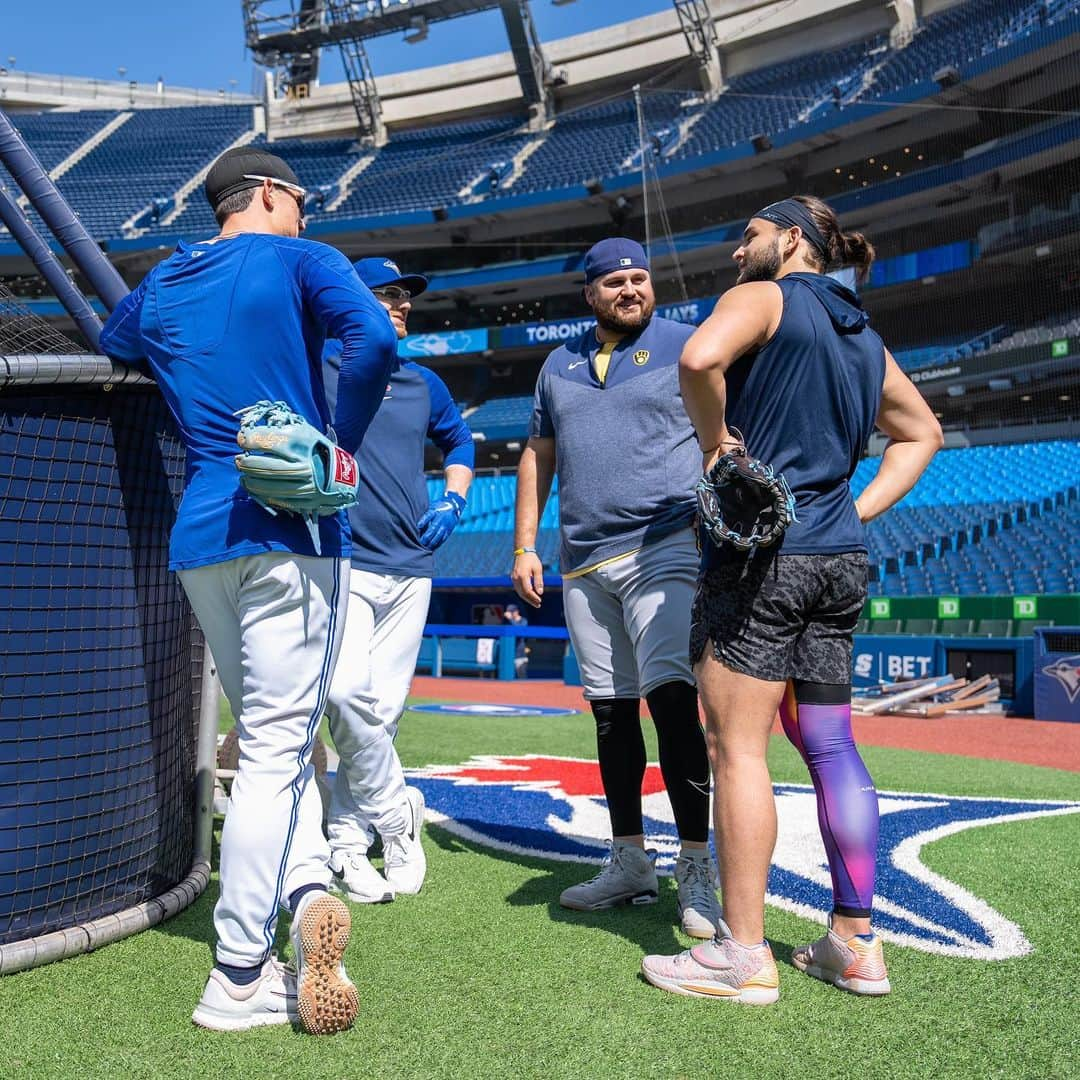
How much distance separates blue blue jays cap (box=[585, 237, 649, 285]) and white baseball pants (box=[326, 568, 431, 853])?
117 cm

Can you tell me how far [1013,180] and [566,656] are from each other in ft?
67.3

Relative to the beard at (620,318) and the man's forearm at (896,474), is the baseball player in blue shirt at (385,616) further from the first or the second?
the man's forearm at (896,474)

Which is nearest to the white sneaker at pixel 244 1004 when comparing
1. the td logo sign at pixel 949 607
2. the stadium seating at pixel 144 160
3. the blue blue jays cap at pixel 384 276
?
the blue blue jays cap at pixel 384 276

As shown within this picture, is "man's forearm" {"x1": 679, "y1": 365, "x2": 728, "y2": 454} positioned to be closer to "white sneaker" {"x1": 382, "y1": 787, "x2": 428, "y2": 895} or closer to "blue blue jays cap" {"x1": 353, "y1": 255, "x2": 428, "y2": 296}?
"blue blue jays cap" {"x1": 353, "y1": 255, "x2": 428, "y2": 296}

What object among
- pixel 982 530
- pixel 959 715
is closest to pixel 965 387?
pixel 982 530

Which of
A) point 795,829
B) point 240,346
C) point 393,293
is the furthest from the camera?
point 795,829

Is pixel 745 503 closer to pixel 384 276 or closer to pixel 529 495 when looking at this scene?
pixel 529 495

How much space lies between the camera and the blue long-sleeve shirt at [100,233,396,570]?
2.14 meters

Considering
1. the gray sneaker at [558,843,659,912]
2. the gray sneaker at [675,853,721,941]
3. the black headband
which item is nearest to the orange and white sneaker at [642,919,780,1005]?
the gray sneaker at [675,853,721,941]

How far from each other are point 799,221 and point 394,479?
5.10 ft

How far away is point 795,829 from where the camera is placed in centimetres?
398

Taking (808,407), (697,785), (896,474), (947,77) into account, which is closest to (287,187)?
(808,407)

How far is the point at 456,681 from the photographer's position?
1571 cm

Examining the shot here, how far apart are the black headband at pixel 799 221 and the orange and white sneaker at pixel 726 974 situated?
1604 millimetres
